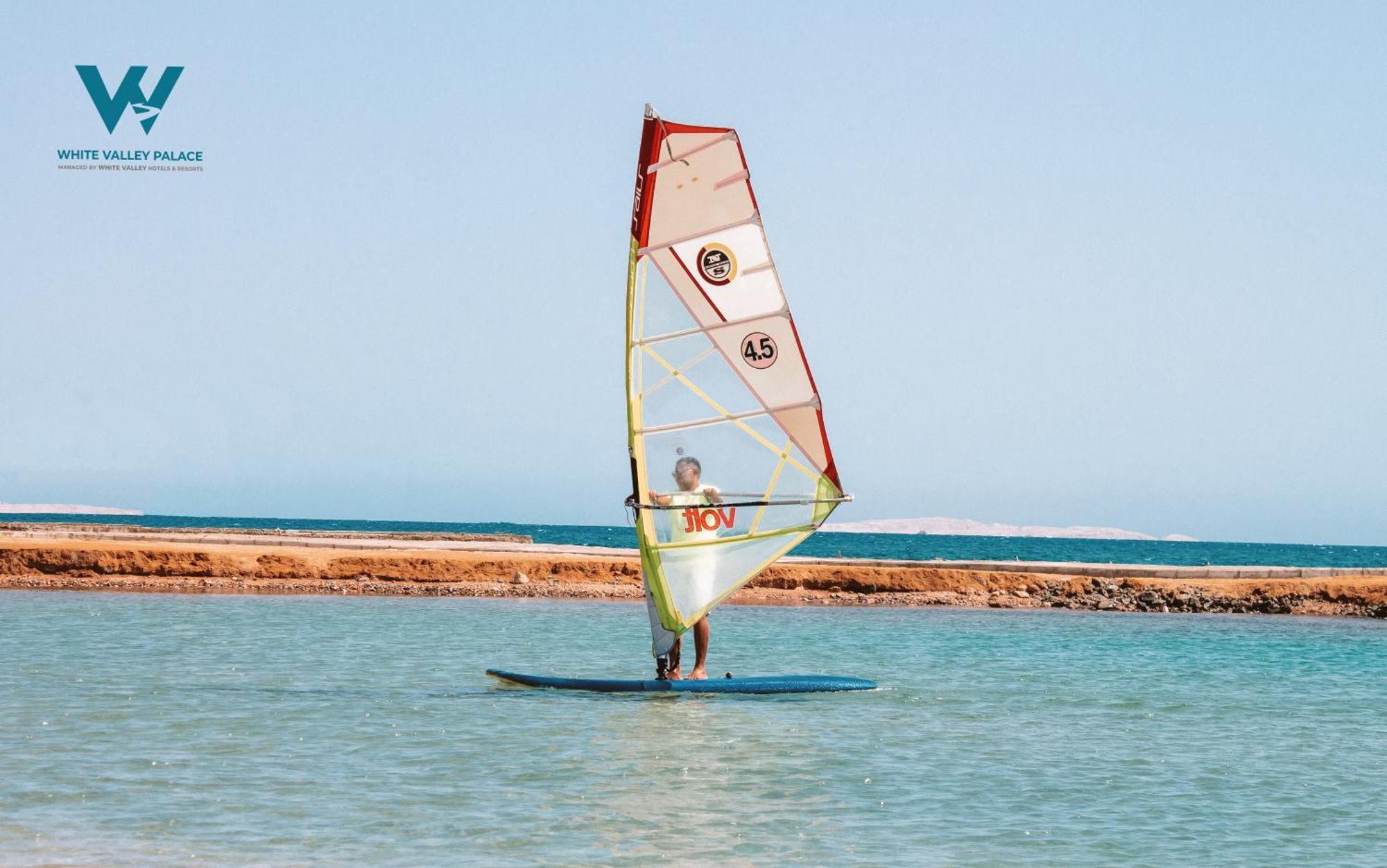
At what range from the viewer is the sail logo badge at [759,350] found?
14.8 meters

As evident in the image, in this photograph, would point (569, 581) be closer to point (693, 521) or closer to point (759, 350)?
point (693, 521)

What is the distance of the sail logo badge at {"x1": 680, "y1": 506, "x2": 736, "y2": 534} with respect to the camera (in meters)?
15.0

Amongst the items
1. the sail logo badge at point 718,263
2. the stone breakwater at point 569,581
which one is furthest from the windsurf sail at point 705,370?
the stone breakwater at point 569,581

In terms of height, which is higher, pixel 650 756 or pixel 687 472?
pixel 687 472

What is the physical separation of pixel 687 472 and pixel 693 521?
0.56 m

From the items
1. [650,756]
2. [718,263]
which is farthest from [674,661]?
[718,263]

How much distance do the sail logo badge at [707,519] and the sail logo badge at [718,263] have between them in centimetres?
241

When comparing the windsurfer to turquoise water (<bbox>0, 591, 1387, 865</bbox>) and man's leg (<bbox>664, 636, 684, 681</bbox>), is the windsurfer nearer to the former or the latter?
man's leg (<bbox>664, 636, 684, 681</bbox>)

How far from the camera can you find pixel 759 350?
14.8 metres

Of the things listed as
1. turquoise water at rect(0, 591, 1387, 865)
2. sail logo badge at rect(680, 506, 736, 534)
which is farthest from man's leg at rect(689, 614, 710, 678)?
sail logo badge at rect(680, 506, 736, 534)

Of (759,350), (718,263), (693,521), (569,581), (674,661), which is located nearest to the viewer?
(718,263)

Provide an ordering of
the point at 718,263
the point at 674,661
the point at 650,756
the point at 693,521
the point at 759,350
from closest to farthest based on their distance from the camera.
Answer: the point at 650,756 → the point at 718,263 → the point at 759,350 → the point at 693,521 → the point at 674,661

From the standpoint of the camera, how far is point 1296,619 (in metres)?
31.2

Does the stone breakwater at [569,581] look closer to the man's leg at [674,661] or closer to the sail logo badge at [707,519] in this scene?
the man's leg at [674,661]
